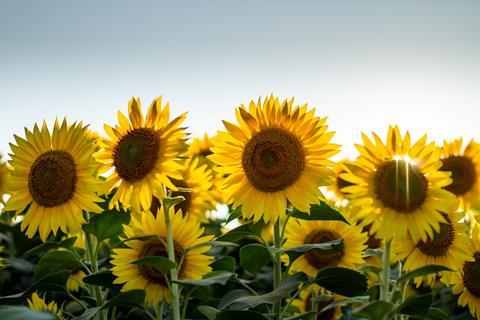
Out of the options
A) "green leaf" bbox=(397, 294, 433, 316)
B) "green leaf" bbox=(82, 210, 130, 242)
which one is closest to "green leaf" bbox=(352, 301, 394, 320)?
"green leaf" bbox=(397, 294, 433, 316)

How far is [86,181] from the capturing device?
303 cm

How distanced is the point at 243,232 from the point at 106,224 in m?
0.65

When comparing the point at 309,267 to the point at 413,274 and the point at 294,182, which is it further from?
the point at 413,274

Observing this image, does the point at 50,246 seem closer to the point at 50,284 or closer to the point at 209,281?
the point at 50,284

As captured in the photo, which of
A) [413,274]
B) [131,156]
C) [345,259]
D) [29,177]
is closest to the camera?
[413,274]

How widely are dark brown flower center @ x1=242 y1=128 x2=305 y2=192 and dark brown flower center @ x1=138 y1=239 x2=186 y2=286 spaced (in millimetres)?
498

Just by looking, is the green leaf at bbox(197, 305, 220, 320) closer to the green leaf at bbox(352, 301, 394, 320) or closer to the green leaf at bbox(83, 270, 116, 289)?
the green leaf at bbox(83, 270, 116, 289)

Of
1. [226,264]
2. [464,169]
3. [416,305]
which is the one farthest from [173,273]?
[464,169]

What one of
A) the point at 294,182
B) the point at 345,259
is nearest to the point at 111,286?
the point at 294,182

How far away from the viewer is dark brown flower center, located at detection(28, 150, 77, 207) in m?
3.09

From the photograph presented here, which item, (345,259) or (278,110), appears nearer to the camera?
(278,110)

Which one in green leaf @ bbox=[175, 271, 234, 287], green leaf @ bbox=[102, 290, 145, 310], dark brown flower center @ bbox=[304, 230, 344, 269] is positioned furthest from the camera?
dark brown flower center @ bbox=[304, 230, 344, 269]

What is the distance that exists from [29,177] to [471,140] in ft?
10.0

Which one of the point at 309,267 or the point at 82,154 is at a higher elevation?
the point at 82,154
